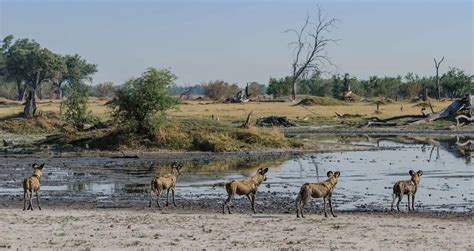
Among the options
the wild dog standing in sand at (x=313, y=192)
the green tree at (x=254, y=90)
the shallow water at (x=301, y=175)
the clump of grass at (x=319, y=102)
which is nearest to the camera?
the wild dog standing in sand at (x=313, y=192)

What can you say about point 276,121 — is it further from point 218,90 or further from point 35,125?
point 218,90

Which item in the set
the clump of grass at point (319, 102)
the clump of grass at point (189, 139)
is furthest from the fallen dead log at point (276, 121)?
the clump of grass at point (319, 102)

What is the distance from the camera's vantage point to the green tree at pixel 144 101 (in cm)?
4566

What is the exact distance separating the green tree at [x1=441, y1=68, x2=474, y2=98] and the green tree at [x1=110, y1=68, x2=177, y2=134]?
258 feet

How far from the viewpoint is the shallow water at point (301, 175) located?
82.0ft

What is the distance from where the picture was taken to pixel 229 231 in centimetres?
1711

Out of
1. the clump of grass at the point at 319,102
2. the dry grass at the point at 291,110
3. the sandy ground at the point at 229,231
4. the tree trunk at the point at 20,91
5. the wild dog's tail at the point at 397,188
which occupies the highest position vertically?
the tree trunk at the point at 20,91

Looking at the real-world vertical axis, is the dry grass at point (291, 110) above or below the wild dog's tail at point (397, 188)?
above

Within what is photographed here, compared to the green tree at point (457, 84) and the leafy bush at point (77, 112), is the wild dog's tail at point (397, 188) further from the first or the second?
the green tree at point (457, 84)

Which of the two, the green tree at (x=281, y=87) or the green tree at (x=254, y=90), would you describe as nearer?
the green tree at (x=254, y=90)

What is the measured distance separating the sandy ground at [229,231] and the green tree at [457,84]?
334ft

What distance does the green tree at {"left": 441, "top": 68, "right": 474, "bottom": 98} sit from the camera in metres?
118

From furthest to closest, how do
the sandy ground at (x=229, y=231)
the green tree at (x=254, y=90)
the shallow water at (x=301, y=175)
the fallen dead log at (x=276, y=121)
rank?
the green tree at (x=254, y=90) < the fallen dead log at (x=276, y=121) < the shallow water at (x=301, y=175) < the sandy ground at (x=229, y=231)

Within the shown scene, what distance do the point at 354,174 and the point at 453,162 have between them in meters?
7.54
